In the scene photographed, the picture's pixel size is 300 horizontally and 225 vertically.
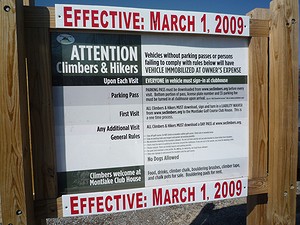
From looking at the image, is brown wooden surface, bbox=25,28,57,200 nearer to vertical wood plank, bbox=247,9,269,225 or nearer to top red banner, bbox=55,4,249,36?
top red banner, bbox=55,4,249,36

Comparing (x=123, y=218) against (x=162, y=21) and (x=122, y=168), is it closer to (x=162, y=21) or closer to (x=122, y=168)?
(x=122, y=168)

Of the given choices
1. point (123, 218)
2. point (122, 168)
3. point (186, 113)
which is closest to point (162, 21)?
point (186, 113)

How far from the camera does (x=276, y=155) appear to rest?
5.78ft

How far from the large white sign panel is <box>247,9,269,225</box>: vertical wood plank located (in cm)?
5

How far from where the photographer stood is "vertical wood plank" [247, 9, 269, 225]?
5.70 feet

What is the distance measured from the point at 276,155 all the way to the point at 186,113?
0.80 meters

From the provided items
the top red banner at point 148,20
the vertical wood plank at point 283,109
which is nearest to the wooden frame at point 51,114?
the vertical wood plank at point 283,109

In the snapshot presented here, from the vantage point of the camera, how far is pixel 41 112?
144 centimetres

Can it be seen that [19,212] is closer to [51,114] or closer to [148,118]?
[51,114]

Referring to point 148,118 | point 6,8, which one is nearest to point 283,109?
point 148,118

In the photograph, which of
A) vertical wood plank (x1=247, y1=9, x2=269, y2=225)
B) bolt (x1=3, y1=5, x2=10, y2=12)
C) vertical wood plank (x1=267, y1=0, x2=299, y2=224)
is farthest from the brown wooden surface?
vertical wood plank (x1=267, y1=0, x2=299, y2=224)

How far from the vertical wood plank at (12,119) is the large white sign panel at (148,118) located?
0.72 ft

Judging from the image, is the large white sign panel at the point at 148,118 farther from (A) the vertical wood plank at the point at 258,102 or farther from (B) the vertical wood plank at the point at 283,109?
(B) the vertical wood plank at the point at 283,109

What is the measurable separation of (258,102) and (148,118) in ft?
2.90
